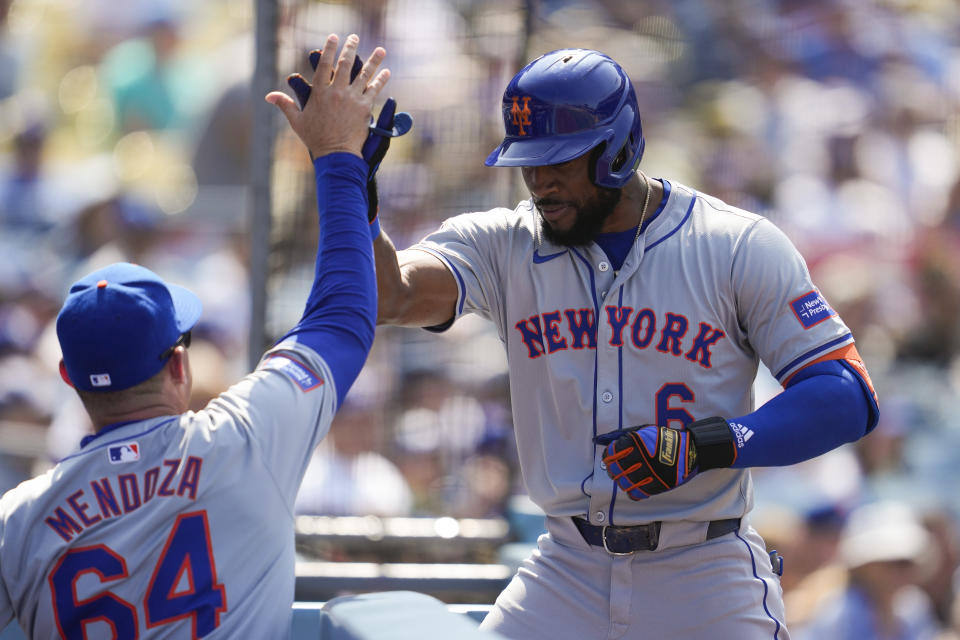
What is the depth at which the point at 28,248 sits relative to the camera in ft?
19.5

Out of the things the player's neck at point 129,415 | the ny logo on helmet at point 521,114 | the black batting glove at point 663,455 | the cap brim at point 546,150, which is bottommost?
the black batting glove at point 663,455

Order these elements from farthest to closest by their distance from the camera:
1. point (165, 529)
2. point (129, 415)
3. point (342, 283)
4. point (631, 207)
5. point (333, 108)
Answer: point (631, 207), point (333, 108), point (342, 283), point (129, 415), point (165, 529)

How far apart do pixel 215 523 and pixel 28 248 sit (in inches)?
189

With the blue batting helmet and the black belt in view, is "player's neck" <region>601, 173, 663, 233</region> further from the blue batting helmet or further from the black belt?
the black belt

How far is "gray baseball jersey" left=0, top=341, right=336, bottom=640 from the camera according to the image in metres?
1.66

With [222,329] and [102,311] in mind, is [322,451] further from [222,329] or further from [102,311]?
[102,311]

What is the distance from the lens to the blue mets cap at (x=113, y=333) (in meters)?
1.74

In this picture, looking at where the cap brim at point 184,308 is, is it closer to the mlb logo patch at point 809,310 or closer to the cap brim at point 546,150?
the cap brim at point 546,150

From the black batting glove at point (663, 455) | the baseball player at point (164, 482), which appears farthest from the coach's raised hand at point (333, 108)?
the black batting glove at point (663, 455)

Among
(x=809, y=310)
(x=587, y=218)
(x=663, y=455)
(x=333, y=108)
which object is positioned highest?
(x=333, y=108)

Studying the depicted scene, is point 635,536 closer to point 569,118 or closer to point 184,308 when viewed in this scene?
point 569,118

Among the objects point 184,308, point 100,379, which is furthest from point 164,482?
point 184,308

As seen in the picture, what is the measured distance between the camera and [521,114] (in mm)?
2494

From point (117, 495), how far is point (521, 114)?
1318 millimetres
